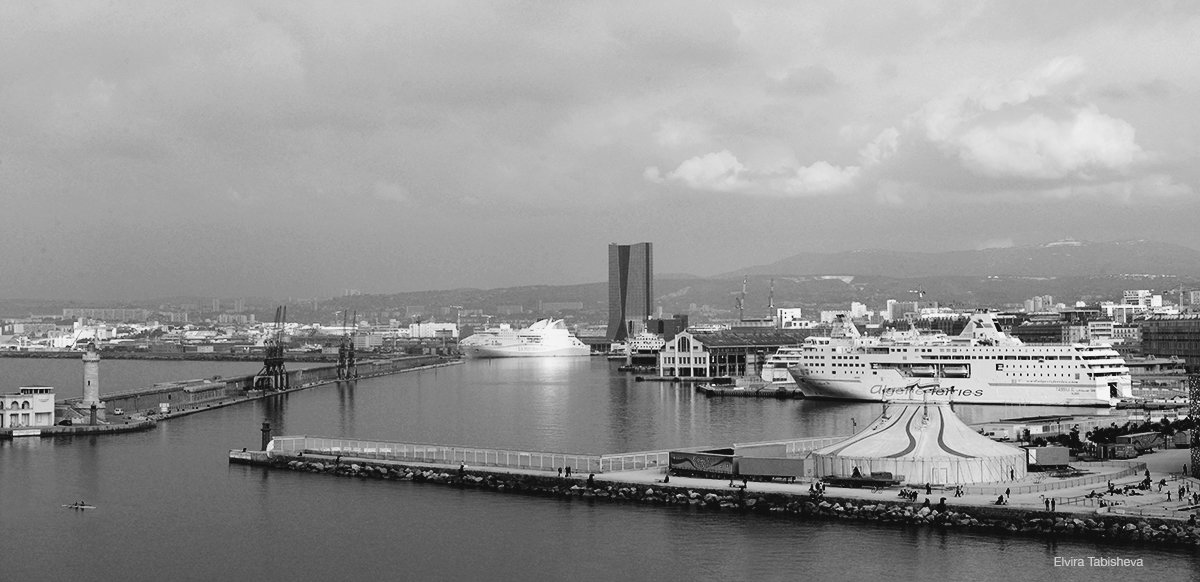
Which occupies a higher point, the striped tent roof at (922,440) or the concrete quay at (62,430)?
the striped tent roof at (922,440)

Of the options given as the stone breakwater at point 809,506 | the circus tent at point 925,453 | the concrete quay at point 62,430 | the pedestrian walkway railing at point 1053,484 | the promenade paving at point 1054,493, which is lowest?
the stone breakwater at point 809,506

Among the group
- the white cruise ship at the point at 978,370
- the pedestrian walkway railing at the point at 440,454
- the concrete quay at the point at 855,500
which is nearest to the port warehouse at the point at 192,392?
the pedestrian walkway railing at the point at 440,454

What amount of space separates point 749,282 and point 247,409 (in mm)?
137882

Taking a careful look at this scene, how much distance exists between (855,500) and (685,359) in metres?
36.4

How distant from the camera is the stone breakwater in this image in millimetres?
14133

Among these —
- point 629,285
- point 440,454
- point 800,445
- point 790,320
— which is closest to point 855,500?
point 800,445

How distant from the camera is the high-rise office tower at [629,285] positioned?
10069cm

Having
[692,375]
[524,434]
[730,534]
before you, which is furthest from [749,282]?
[730,534]

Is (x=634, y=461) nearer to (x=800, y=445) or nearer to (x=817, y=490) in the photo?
(x=800, y=445)

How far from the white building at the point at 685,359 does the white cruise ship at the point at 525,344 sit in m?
29.1

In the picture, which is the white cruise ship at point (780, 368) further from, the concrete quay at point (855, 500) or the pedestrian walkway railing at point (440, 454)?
the concrete quay at point (855, 500)

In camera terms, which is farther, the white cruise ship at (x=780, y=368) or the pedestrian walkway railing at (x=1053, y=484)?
the white cruise ship at (x=780, y=368)

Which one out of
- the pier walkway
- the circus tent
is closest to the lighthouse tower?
the pier walkway

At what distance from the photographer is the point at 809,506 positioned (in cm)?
1595
